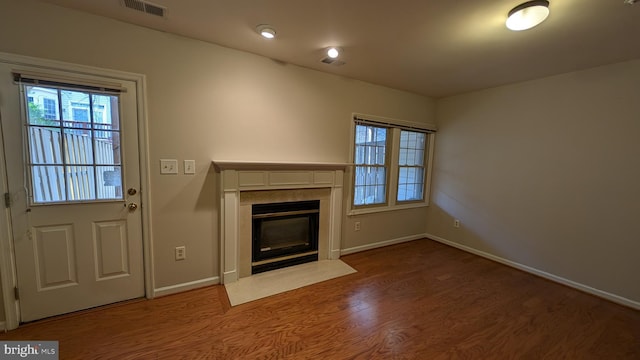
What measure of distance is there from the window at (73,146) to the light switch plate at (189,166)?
0.50m

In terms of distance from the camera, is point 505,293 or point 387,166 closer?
point 505,293

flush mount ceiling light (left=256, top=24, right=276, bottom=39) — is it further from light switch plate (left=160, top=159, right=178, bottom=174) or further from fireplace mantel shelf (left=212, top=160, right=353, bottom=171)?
light switch plate (left=160, top=159, right=178, bottom=174)

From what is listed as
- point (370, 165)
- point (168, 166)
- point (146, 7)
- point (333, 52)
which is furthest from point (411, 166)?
point (146, 7)

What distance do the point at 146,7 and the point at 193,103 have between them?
0.76 m

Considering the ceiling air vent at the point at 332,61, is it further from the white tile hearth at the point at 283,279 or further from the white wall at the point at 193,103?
the white tile hearth at the point at 283,279

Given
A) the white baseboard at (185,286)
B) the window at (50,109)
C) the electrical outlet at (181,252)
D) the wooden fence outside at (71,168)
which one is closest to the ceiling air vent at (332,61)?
the wooden fence outside at (71,168)

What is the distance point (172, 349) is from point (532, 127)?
14.3ft

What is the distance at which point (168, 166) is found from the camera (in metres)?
2.27

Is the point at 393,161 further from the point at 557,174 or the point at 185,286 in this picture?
the point at 185,286

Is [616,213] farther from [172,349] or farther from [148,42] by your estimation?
[148,42]

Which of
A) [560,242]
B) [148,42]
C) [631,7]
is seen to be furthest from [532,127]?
[148,42]

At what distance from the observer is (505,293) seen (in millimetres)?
2596

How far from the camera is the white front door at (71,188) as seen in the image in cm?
179

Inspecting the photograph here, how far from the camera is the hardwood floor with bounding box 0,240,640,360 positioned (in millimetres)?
1747
